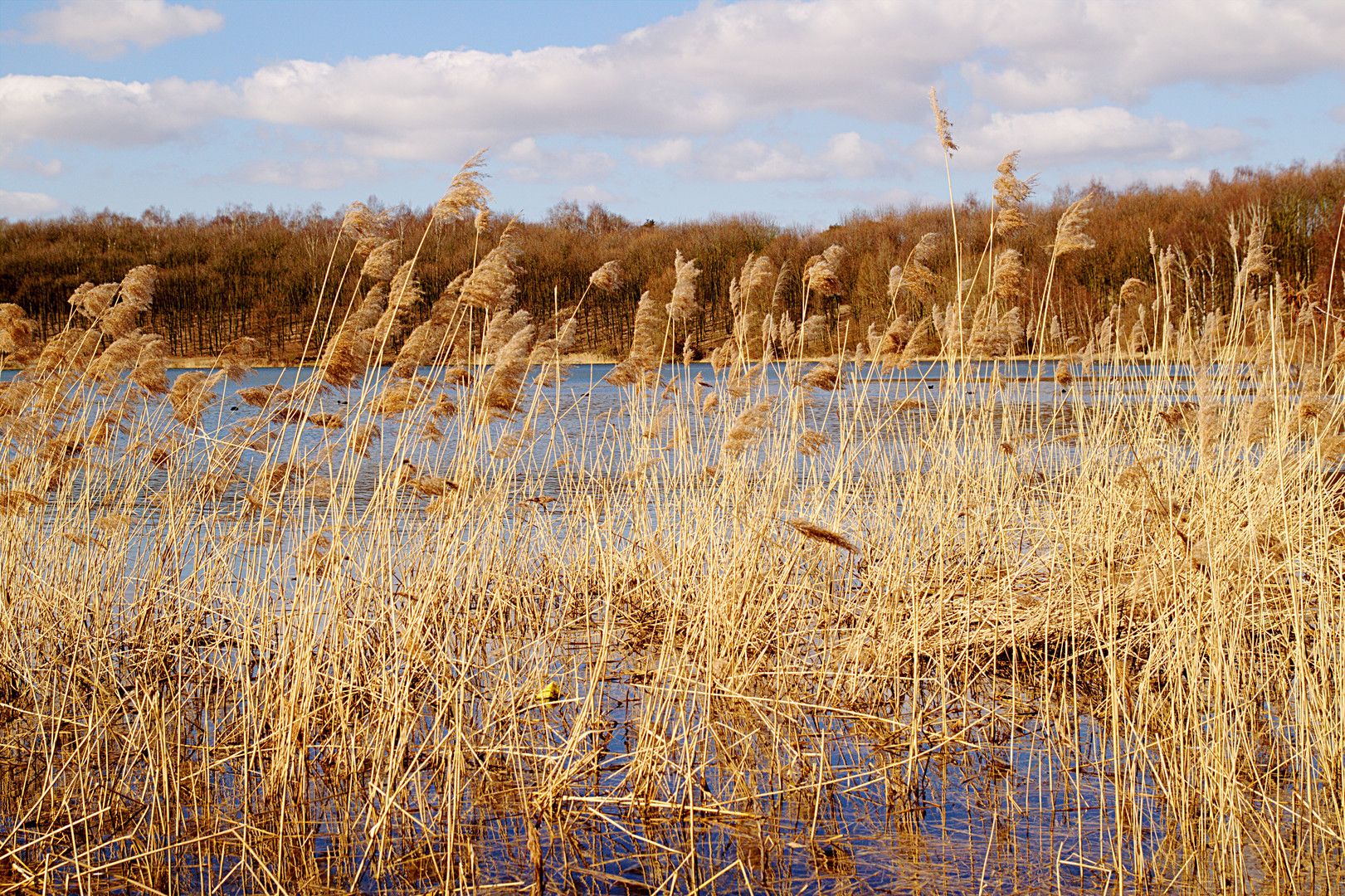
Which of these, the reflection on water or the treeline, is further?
the treeline

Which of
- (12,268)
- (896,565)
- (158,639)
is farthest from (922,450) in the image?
(12,268)

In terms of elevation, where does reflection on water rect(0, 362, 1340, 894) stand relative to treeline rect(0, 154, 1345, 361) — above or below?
below

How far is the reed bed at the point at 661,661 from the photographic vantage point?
100.0 inches

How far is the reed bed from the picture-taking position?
254cm

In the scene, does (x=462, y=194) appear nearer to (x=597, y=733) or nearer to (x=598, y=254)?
(x=597, y=733)

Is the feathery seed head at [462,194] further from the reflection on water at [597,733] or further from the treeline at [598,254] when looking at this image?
the treeline at [598,254]

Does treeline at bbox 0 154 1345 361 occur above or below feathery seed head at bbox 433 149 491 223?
above

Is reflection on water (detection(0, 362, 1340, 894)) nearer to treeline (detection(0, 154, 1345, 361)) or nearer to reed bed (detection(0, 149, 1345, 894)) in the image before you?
reed bed (detection(0, 149, 1345, 894))

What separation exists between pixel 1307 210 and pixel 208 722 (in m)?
42.9

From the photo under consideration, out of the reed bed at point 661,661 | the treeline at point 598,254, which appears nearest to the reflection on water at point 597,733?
the reed bed at point 661,661

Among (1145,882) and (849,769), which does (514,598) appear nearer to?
(849,769)

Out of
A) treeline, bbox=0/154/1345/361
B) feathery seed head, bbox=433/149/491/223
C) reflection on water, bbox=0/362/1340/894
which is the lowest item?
reflection on water, bbox=0/362/1340/894

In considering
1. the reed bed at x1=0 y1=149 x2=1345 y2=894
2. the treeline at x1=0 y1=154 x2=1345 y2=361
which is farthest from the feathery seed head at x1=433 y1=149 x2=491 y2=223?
the treeline at x1=0 y1=154 x2=1345 y2=361

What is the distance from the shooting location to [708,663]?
123 inches
